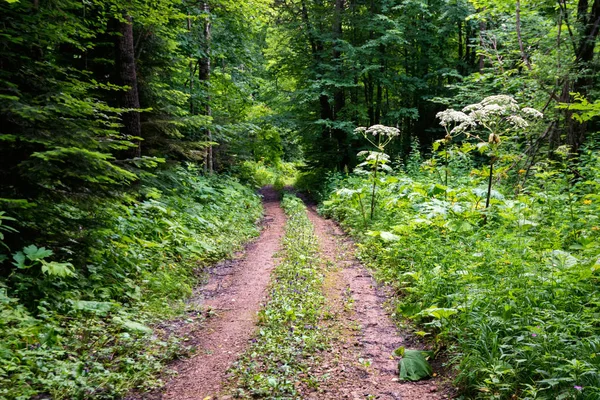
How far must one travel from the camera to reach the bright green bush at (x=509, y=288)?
296 centimetres

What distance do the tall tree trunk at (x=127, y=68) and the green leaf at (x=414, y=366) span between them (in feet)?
23.6

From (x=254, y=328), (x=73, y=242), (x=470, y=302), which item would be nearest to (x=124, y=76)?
(x=73, y=242)

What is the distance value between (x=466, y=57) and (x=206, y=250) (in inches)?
811

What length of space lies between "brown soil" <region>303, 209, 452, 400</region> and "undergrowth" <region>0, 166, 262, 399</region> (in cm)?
196

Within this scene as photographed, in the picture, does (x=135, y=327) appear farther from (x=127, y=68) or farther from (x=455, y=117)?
(x=455, y=117)

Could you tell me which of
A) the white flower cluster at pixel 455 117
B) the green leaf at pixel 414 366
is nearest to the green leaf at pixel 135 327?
the green leaf at pixel 414 366

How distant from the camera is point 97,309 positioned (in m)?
4.37

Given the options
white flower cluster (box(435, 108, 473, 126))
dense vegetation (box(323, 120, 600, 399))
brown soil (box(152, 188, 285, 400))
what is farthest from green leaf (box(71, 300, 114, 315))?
white flower cluster (box(435, 108, 473, 126))

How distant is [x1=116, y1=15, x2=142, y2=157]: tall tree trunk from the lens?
796 centimetres

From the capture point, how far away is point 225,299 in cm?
620

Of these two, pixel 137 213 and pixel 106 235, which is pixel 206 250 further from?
pixel 106 235

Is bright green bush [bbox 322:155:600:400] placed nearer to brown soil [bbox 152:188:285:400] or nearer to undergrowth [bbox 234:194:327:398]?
undergrowth [bbox 234:194:327:398]

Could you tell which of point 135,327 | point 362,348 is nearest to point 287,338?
point 362,348

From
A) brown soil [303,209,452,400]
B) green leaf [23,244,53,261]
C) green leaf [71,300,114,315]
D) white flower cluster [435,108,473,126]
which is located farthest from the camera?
white flower cluster [435,108,473,126]
